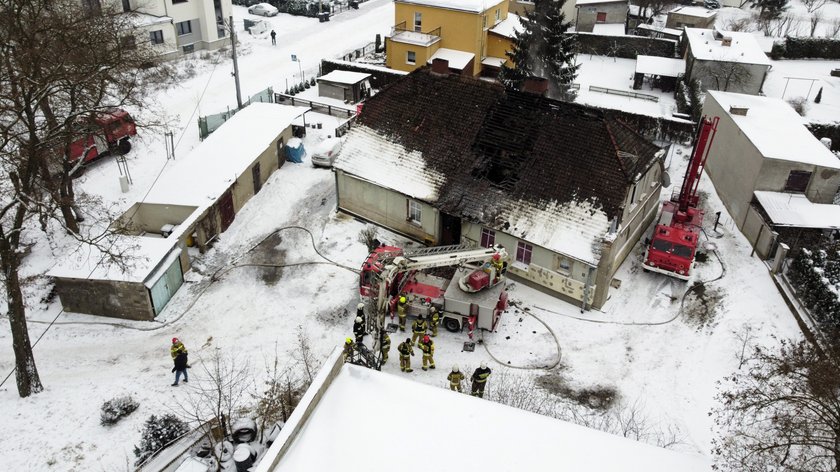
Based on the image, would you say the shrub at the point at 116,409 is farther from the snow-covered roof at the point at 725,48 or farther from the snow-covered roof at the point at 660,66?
the snow-covered roof at the point at 660,66

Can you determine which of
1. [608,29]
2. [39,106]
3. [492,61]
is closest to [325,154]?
[39,106]

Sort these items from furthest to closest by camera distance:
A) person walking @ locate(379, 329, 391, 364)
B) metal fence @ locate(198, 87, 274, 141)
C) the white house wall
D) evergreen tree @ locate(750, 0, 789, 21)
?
evergreen tree @ locate(750, 0, 789, 21), metal fence @ locate(198, 87, 274, 141), the white house wall, person walking @ locate(379, 329, 391, 364)

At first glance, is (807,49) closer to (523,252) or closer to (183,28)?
(523,252)

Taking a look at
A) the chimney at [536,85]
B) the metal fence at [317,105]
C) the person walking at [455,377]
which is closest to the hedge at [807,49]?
the chimney at [536,85]

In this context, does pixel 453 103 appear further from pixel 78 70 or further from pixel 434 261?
pixel 78 70

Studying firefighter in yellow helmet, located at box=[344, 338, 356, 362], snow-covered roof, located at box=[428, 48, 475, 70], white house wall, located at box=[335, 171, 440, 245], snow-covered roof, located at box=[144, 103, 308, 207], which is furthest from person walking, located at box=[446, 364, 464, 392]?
snow-covered roof, located at box=[428, 48, 475, 70]

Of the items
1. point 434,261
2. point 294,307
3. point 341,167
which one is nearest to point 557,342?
point 434,261

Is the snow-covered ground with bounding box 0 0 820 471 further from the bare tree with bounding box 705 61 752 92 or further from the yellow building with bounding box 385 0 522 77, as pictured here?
the yellow building with bounding box 385 0 522 77
